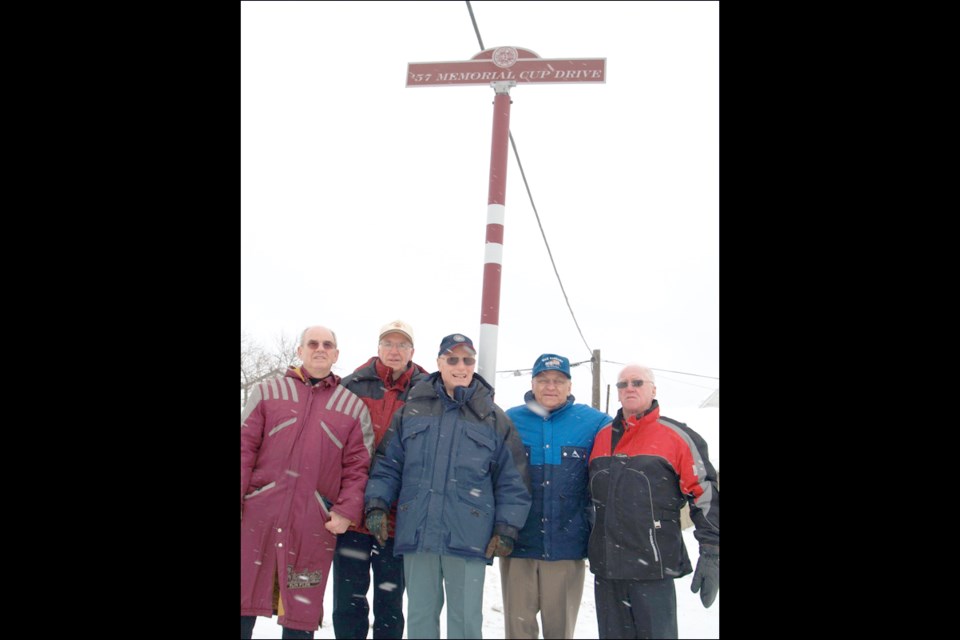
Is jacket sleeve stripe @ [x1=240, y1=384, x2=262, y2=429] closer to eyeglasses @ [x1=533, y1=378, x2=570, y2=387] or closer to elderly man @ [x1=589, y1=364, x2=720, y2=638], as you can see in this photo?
eyeglasses @ [x1=533, y1=378, x2=570, y2=387]

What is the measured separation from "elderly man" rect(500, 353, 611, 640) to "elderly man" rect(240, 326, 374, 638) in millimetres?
1063

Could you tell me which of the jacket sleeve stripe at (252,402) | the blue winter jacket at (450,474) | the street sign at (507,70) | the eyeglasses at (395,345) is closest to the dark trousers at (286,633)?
the blue winter jacket at (450,474)

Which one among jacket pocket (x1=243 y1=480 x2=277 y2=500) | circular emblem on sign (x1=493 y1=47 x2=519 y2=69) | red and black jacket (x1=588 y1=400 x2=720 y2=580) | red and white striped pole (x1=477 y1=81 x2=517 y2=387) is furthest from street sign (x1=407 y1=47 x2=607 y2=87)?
jacket pocket (x1=243 y1=480 x2=277 y2=500)

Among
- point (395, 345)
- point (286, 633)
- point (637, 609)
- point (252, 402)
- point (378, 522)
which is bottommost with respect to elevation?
point (286, 633)

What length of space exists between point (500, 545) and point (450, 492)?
16.3 inches

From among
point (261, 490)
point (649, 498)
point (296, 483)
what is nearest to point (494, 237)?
point (649, 498)

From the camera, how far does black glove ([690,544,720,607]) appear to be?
3.44 meters

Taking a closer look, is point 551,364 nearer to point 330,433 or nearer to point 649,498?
point 649,498

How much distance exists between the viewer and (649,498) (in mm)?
3576
